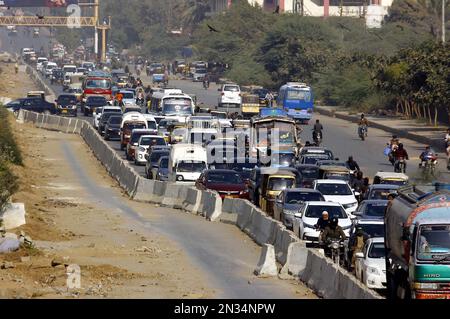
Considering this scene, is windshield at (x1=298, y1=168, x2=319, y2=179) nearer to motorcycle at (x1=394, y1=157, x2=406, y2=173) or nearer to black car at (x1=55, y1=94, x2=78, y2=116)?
motorcycle at (x1=394, y1=157, x2=406, y2=173)

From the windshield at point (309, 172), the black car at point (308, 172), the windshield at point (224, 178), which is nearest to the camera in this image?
the windshield at point (224, 178)

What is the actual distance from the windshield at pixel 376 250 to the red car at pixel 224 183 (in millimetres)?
14315

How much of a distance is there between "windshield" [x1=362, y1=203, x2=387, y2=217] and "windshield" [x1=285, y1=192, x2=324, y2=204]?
9.04ft

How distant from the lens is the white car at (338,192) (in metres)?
37.1

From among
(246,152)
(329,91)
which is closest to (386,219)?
(246,152)

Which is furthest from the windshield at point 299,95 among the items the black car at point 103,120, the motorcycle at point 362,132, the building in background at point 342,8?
the building in background at point 342,8

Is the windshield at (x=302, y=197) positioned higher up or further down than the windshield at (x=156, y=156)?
higher up

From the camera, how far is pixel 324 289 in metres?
24.8

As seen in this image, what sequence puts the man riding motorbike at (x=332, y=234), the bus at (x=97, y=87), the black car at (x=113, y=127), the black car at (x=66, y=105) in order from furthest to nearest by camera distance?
the bus at (x=97, y=87), the black car at (x=66, y=105), the black car at (x=113, y=127), the man riding motorbike at (x=332, y=234)

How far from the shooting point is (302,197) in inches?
1391

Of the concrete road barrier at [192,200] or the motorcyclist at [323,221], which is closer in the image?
the motorcyclist at [323,221]

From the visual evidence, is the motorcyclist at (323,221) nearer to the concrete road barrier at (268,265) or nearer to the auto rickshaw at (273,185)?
the concrete road barrier at (268,265)

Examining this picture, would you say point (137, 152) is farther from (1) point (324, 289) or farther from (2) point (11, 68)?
(2) point (11, 68)

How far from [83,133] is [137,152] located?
50.2ft
